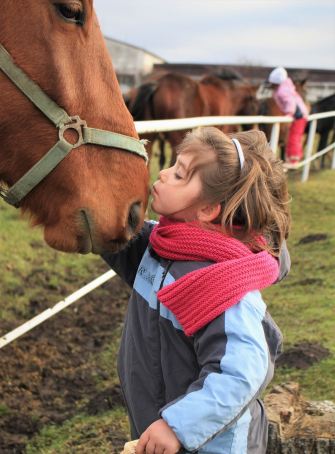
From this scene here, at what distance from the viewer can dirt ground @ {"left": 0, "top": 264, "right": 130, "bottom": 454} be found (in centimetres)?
199

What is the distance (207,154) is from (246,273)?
1.17ft

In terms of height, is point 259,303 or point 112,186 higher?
point 112,186

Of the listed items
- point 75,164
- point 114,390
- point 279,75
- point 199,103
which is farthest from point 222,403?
point 279,75

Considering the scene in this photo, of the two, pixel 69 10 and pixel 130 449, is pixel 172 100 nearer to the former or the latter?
pixel 69 10

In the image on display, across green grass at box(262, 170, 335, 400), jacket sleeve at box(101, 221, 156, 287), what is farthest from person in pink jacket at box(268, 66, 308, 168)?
jacket sleeve at box(101, 221, 156, 287)

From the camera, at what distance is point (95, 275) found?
3.71 m

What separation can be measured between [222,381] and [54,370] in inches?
66.8

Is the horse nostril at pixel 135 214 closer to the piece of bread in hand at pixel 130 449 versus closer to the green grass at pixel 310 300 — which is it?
the piece of bread in hand at pixel 130 449

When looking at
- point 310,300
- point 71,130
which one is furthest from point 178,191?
point 310,300

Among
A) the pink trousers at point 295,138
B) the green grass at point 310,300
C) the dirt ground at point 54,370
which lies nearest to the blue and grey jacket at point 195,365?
the dirt ground at point 54,370

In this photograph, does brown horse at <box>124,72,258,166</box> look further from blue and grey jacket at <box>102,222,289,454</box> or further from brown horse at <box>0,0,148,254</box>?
blue and grey jacket at <box>102,222,289,454</box>

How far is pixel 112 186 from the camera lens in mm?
1313

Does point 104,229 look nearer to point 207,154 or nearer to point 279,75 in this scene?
point 207,154

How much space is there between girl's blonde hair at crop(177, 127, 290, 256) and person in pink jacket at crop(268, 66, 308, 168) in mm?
4563
